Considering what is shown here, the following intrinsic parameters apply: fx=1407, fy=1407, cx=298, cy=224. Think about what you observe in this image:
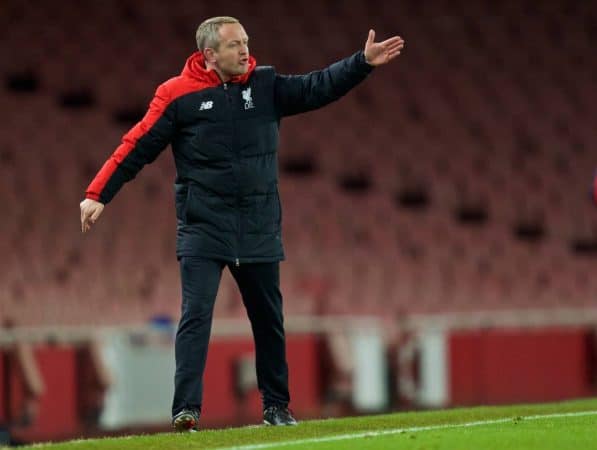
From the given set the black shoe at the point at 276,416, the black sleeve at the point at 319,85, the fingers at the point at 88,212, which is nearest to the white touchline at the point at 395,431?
the black shoe at the point at 276,416

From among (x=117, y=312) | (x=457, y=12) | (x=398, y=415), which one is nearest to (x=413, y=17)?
(x=457, y=12)

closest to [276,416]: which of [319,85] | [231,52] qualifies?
[319,85]

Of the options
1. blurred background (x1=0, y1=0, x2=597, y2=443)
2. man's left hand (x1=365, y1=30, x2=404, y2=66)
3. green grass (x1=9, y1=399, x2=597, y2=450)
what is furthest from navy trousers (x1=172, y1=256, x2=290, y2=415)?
blurred background (x1=0, y1=0, x2=597, y2=443)

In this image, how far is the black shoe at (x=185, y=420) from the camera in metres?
5.32

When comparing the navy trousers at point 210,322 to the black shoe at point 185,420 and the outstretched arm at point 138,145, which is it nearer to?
the black shoe at point 185,420

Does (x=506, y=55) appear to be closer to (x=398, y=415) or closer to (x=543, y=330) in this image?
(x=543, y=330)

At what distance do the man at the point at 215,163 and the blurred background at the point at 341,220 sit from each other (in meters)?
4.57

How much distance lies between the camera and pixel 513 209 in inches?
635

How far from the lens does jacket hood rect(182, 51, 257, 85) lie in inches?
212

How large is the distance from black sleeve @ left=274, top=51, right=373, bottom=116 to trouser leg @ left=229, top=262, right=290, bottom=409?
0.63 metres

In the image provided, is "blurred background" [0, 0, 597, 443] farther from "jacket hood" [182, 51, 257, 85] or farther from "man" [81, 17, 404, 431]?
"jacket hood" [182, 51, 257, 85]

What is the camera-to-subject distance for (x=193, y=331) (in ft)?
17.5

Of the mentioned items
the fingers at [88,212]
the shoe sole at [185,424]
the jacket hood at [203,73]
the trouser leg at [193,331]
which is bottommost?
the shoe sole at [185,424]

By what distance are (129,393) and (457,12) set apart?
8738mm
